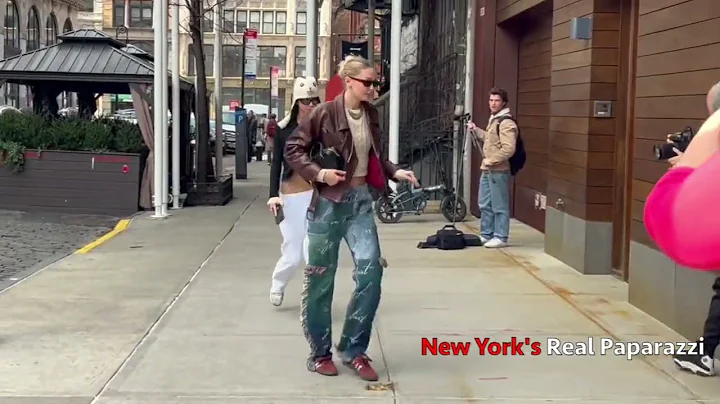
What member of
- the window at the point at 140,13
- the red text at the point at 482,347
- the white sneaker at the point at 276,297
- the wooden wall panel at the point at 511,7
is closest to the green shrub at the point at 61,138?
the wooden wall panel at the point at 511,7

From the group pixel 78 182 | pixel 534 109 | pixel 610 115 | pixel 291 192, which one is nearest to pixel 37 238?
pixel 78 182

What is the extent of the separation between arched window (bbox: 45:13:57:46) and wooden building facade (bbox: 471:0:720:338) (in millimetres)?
48714

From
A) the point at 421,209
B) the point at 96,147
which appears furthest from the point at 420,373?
the point at 96,147

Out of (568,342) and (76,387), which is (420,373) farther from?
(76,387)

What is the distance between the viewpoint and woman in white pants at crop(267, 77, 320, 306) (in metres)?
6.68

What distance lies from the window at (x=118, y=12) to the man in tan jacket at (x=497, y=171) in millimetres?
67157

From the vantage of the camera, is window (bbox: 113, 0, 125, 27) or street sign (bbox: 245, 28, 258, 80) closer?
street sign (bbox: 245, 28, 258, 80)

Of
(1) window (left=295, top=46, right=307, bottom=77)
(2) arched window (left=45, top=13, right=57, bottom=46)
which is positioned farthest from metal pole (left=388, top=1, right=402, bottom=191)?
(1) window (left=295, top=46, right=307, bottom=77)

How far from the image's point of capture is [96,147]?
15281 mm

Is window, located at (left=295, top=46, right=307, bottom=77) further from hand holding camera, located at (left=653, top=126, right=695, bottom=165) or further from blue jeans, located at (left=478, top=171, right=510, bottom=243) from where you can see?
hand holding camera, located at (left=653, top=126, right=695, bottom=165)

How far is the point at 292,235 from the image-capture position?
23.9ft

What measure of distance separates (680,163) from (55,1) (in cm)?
6018

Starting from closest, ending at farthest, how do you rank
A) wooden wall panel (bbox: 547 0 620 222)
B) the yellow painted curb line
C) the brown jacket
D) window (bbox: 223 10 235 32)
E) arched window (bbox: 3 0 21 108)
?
wooden wall panel (bbox: 547 0 620 222) → the brown jacket → the yellow painted curb line → window (bbox: 223 10 235 32) → arched window (bbox: 3 0 21 108)

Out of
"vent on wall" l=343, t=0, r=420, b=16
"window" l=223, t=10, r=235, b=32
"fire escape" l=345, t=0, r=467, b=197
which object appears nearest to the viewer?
"fire escape" l=345, t=0, r=467, b=197
